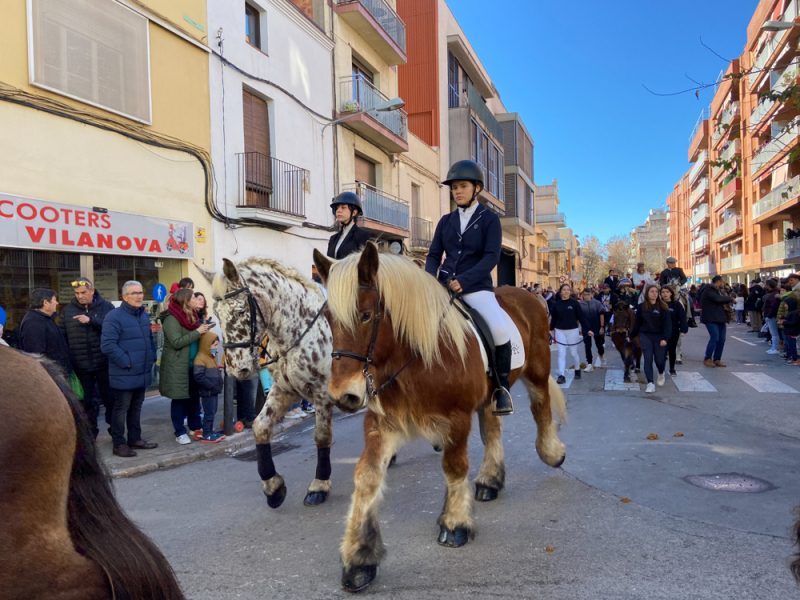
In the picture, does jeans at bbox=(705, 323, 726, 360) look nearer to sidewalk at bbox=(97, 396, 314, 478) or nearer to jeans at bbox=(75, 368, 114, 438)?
sidewalk at bbox=(97, 396, 314, 478)

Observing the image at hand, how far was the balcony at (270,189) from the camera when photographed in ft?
38.9

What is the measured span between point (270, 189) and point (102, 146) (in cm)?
461

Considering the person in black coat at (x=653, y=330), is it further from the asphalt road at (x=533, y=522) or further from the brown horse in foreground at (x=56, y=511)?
the brown horse in foreground at (x=56, y=511)

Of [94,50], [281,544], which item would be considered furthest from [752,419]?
[94,50]

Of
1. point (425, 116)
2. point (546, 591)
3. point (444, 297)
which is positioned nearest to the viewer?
point (546, 591)

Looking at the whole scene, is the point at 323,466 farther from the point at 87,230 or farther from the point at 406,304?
the point at 87,230

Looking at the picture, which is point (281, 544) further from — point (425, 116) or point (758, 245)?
point (758, 245)

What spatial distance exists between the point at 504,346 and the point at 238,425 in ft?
14.6

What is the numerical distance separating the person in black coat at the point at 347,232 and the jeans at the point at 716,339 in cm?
956

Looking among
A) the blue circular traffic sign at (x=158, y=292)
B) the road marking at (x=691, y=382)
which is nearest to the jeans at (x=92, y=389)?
the blue circular traffic sign at (x=158, y=292)

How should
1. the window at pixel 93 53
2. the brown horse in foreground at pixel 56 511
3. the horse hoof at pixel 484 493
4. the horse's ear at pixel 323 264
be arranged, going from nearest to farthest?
1. the brown horse in foreground at pixel 56 511
2. the horse's ear at pixel 323 264
3. the horse hoof at pixel 484 493
4. the window at pixel 93 53

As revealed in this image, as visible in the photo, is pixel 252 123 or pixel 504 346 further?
pixel 252 123

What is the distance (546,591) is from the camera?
113 inches

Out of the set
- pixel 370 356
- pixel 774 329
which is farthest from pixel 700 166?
pixel 370 356
